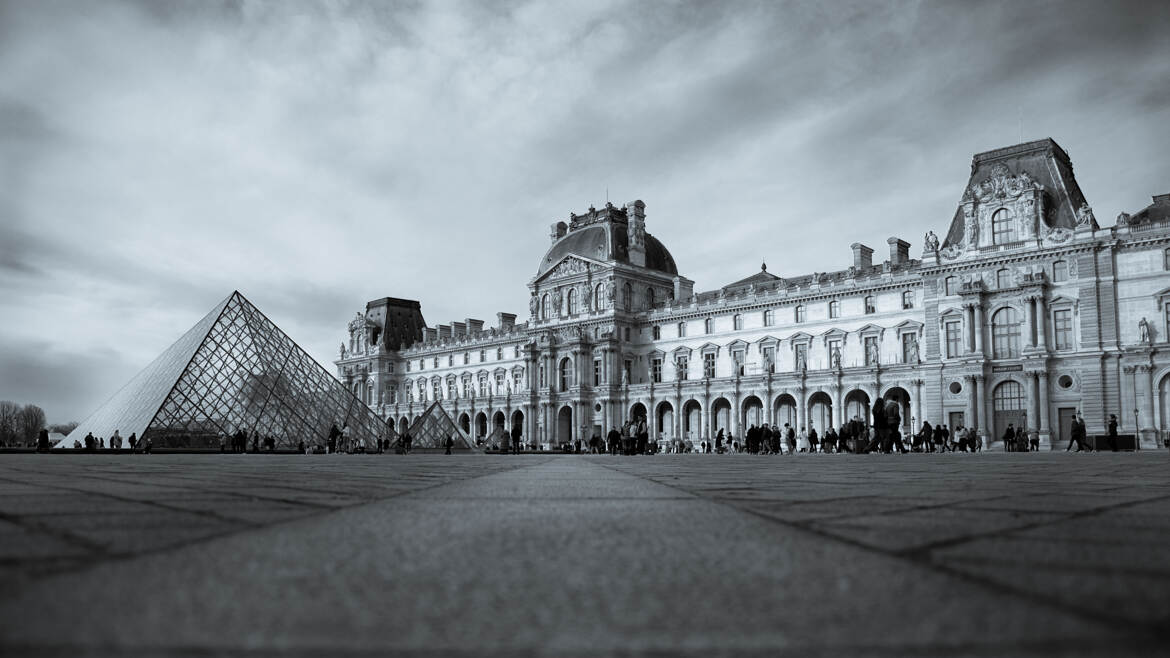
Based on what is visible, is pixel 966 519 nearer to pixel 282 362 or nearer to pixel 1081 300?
pixel 282 362

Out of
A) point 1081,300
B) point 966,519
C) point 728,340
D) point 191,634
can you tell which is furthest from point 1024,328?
point 191,634

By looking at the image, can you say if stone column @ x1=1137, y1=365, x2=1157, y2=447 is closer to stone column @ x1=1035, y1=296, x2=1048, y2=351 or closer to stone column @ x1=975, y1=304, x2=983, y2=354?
stone column @ x1=1035, y1=296, x2=1048, y2=351

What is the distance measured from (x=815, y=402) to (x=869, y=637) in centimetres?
5015

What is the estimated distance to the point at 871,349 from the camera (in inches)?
1911

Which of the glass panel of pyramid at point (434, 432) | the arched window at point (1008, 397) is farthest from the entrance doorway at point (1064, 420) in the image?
the glass panel of pyramid at point (434, 432)

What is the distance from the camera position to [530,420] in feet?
209

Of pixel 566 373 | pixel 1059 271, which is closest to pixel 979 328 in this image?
pixel 1059 271

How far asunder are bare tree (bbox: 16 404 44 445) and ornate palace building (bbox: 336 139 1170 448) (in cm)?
4379

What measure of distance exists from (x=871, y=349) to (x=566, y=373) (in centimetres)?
2148

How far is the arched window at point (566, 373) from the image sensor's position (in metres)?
61.7

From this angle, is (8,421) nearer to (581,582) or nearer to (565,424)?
(565,424)

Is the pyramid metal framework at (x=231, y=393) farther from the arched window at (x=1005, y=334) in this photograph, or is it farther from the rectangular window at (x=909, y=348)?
the arched window at (x=1005, y=334)

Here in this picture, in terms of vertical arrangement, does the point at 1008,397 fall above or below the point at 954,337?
below

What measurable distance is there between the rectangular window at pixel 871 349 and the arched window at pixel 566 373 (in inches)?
805
